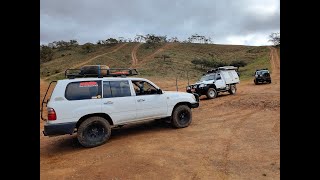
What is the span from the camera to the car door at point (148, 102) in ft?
26.5

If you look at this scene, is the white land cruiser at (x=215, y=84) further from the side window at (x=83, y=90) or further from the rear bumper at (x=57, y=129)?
the rear bumper at (x=57, y=129)

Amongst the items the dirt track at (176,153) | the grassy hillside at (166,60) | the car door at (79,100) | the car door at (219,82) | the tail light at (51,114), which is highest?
the grassy hillside at (166,60)

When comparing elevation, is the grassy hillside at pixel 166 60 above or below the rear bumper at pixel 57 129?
above

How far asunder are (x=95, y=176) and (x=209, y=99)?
12.0 meters

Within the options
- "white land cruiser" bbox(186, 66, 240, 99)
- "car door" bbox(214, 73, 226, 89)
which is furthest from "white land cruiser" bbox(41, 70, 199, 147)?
"car door" bbox(214, 73, 226, 89)

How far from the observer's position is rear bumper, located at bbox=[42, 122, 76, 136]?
6609 mm

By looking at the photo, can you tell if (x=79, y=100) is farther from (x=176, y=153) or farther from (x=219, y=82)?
(x=219, y=82)

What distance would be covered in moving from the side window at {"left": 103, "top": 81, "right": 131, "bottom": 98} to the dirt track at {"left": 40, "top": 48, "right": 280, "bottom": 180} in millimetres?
1319

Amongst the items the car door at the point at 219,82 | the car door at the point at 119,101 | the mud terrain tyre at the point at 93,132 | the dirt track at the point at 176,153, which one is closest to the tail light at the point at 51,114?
the mud terrain tyre at the point at 93,132

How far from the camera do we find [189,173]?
5.07 meters

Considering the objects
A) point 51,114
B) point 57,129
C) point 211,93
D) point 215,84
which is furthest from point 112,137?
point 215,84

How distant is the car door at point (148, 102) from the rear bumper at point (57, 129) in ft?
6.71
